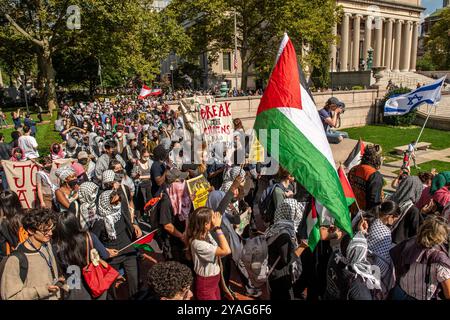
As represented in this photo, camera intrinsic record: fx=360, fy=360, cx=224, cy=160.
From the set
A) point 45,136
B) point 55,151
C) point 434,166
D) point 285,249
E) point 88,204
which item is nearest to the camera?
point 285,249

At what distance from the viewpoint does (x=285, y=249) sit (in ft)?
14.0

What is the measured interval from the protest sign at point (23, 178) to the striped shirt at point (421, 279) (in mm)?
5903

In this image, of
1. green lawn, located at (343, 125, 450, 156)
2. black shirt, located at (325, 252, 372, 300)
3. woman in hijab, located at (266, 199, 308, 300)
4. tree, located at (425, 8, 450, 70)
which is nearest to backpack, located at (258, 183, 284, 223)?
woman in hijab, located at (266, 199, 308, 300)

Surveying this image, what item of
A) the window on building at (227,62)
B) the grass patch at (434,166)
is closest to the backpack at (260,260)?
the grass patch at (434,166)

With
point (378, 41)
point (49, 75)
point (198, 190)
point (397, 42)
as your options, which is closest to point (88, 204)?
point (198, 190)

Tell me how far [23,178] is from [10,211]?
1.99 m

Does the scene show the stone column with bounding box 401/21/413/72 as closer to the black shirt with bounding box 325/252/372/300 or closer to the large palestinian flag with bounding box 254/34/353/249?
the large palestinian flag with bounding box 254/34/353/249

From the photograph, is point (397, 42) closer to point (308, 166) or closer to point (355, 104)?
point (355, 104)

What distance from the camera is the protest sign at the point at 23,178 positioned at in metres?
6.27

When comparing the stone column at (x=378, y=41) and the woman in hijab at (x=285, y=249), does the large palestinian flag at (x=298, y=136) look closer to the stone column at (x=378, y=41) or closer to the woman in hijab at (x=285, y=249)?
the woman in hijab at (x=285, y=249)

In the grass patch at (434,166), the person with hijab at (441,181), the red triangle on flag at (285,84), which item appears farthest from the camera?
the grass patch at (434,166)

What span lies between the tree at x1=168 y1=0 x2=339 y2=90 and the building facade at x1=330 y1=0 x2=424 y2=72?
2077 cm

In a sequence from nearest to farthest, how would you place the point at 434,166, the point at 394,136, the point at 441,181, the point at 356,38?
the point at 441,181
the point at 434,166
the point at 394,136
the point at 356,38
